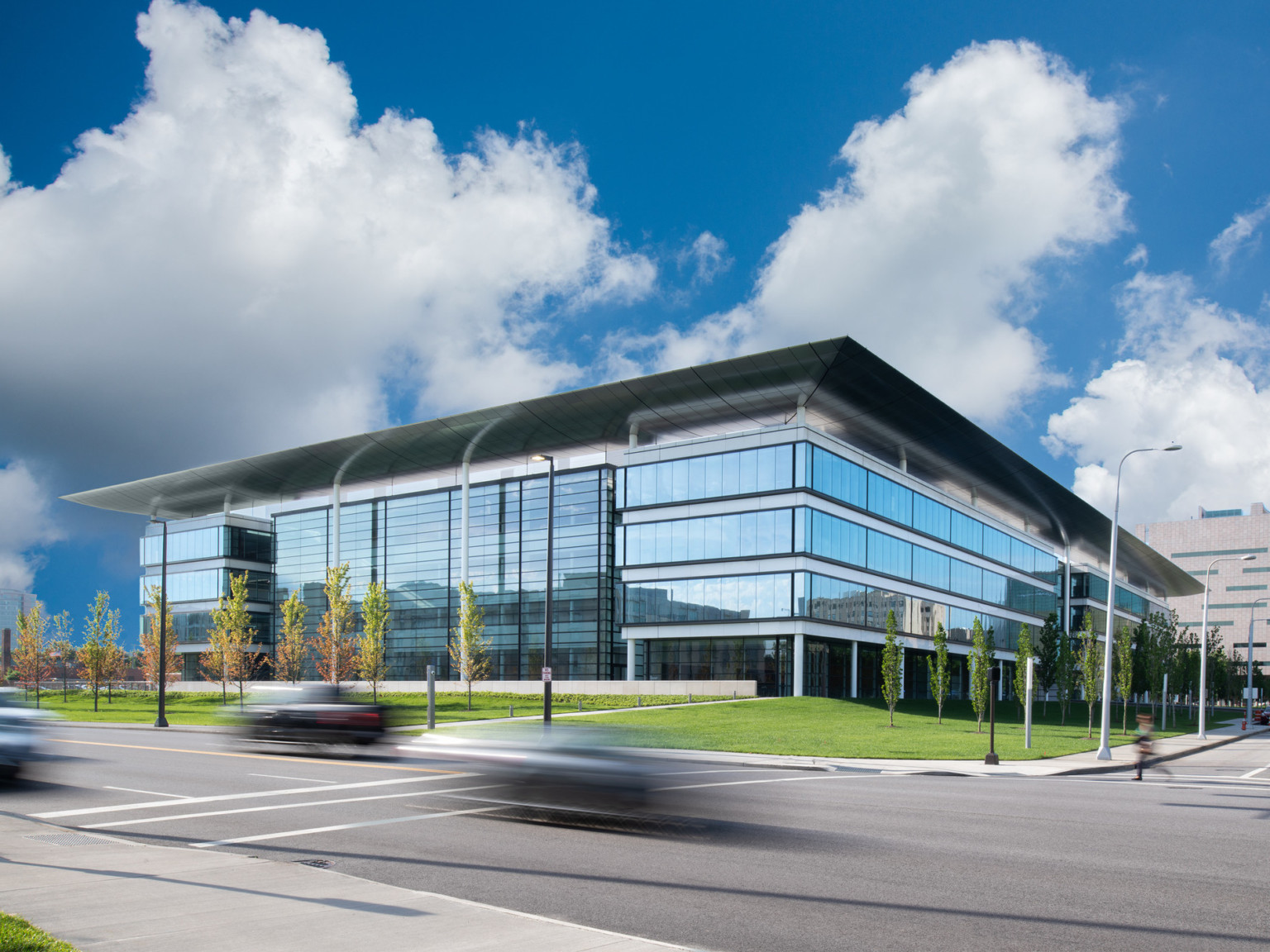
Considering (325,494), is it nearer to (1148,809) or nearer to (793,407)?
(793,407)

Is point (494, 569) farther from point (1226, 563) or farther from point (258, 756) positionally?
point (1226, 563)

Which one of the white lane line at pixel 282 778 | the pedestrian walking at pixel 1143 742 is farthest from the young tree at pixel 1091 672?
the white lane line at pixel 282 778

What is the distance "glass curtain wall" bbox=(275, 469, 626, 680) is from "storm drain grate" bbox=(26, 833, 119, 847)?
1895 inches

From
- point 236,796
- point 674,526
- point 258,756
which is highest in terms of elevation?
point 674,526

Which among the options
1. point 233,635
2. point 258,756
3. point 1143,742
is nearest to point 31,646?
point 233,635

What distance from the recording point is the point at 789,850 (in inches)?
444

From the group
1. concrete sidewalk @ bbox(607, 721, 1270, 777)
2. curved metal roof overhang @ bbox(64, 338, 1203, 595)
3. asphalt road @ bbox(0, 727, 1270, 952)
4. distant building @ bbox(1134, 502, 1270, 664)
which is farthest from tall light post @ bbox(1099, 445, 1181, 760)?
distant building @ bbox(1134, 502, 1270, 664)

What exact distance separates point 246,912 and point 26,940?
156cm

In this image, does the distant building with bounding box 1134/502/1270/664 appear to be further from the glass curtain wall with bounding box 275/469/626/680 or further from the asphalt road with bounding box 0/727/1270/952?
the asphalt road with bounding box 0/727/1270/952

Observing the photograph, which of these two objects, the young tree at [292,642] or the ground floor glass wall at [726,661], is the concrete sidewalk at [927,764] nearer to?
the ground floor glass wall at [726,661]

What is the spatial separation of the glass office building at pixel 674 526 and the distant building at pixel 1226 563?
95755 millimetres

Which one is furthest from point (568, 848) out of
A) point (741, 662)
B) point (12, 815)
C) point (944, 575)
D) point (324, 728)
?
point (944, 575)

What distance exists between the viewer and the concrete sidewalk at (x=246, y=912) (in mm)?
6812

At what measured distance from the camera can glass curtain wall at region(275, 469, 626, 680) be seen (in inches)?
2534
